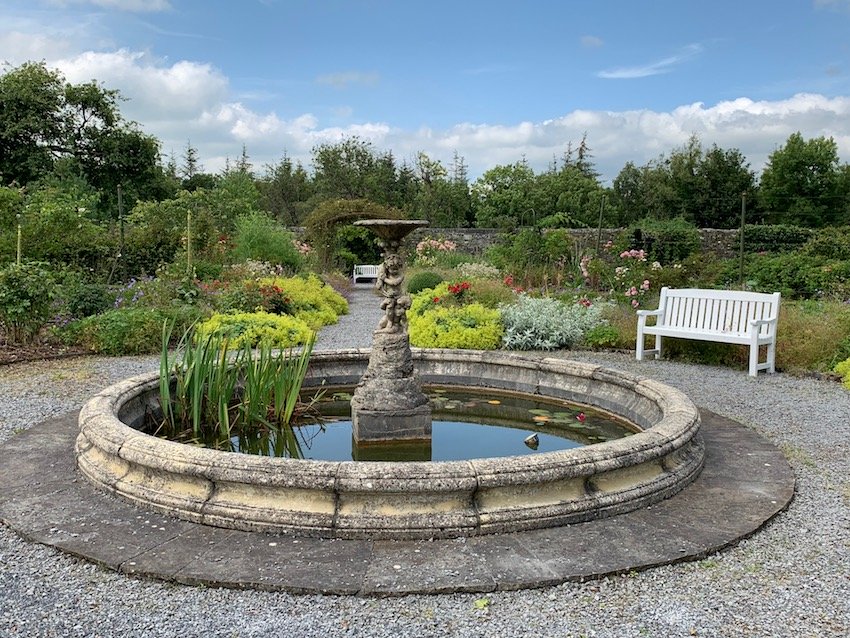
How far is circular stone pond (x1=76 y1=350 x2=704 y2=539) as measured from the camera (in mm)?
3008

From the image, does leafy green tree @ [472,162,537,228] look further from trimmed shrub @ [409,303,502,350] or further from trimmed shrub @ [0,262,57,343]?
trimmed shrub @ [0,262,57,343]

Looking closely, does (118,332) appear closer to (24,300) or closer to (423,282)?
(24,300)

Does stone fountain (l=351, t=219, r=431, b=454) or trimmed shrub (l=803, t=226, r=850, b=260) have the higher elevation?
trimmed shrub (l=803, t=226, r=850, b=260)

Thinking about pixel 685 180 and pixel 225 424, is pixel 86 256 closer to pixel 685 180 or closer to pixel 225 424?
pixel 225 424

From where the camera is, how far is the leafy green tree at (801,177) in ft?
106

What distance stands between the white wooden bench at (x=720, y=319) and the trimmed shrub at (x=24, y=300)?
6657mm

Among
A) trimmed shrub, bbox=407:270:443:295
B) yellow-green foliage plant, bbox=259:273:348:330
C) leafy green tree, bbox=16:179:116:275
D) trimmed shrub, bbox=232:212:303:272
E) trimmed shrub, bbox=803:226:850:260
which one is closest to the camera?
yellow-green foliage plant, bbox=259:273:348:330

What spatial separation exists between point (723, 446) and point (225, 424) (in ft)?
10.2

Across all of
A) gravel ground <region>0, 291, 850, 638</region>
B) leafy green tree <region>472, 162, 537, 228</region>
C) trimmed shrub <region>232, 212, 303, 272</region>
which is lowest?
gravel ground <region>0, 291, 850, 638</region>

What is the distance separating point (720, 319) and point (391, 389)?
476 centimetres

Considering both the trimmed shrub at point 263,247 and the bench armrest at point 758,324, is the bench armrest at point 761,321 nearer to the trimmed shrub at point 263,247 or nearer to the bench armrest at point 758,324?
the bench armrest at point 758,324

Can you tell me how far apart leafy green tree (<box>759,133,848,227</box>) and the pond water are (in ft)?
99.7

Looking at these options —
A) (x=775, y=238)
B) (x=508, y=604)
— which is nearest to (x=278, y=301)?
(x=508, y=604)

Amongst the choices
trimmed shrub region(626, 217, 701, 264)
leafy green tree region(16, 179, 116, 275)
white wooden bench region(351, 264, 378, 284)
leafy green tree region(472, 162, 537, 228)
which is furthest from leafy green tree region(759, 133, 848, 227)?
leafy green tree region(16, 179, 116, 275)
